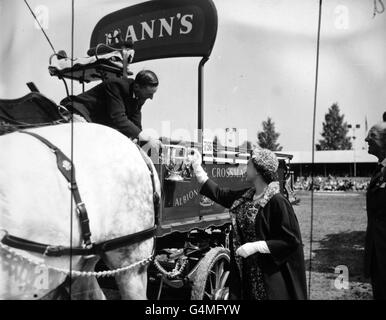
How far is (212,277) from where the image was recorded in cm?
341

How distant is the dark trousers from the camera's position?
2199mm

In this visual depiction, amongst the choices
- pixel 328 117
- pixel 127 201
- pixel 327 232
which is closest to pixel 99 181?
pixel 127 201

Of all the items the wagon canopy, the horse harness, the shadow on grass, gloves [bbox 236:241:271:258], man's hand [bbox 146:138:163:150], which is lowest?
the shadow on grass

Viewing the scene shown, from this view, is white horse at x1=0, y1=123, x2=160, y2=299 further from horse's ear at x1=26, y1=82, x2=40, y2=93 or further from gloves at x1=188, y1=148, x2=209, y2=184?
gloves at x1=188, y1=148, x2=209, y2=184

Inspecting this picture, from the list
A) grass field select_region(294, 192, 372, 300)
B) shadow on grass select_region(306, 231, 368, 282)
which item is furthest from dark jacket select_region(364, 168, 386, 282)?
shadow on grass select_region(306, 231, 368, 282)

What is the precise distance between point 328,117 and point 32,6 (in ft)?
5.54

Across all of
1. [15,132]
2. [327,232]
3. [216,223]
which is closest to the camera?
[15,132]

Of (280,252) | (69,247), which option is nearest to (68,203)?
(69,247)

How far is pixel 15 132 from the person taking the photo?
1.85 m

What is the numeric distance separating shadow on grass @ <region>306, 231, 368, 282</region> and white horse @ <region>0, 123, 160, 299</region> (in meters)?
3.05

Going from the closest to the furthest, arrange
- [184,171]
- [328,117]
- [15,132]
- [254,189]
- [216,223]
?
[15,132], [328,117], [254,189], [184,171], [216,223]

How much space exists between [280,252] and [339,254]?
412 cm

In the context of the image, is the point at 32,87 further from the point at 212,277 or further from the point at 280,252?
the point at 212,277
